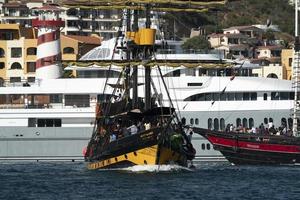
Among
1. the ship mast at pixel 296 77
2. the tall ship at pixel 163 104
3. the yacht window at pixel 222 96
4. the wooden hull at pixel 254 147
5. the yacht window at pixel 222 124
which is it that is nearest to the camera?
the wooden hull at pixel 254 147

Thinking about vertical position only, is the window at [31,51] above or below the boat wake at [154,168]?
above

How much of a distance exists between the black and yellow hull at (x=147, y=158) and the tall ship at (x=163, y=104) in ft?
35.5

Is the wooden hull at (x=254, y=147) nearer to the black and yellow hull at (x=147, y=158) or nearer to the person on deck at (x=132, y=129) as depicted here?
the black and yellow hull at (x=147, y=158)

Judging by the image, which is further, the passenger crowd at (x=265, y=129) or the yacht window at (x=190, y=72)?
the yacht window at (x=190, y=72)

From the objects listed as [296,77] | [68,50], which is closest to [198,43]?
[68,50]

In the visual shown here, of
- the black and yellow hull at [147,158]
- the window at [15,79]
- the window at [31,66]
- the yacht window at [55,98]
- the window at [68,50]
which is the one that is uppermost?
the window at [68,50]

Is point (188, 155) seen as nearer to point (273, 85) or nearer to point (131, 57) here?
point (131, 57)

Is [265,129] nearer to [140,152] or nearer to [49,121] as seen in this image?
[49,121]

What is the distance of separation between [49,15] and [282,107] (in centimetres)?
1567

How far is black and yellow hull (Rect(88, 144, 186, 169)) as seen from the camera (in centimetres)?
5659

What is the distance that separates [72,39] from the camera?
8919 centimetres

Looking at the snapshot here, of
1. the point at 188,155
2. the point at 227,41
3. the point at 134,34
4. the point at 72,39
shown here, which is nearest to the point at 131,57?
the point at 134,34

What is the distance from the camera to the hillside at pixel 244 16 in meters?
154

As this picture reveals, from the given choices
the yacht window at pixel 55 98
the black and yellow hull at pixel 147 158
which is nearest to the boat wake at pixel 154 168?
the black and yellow hull at pixel 147 158
